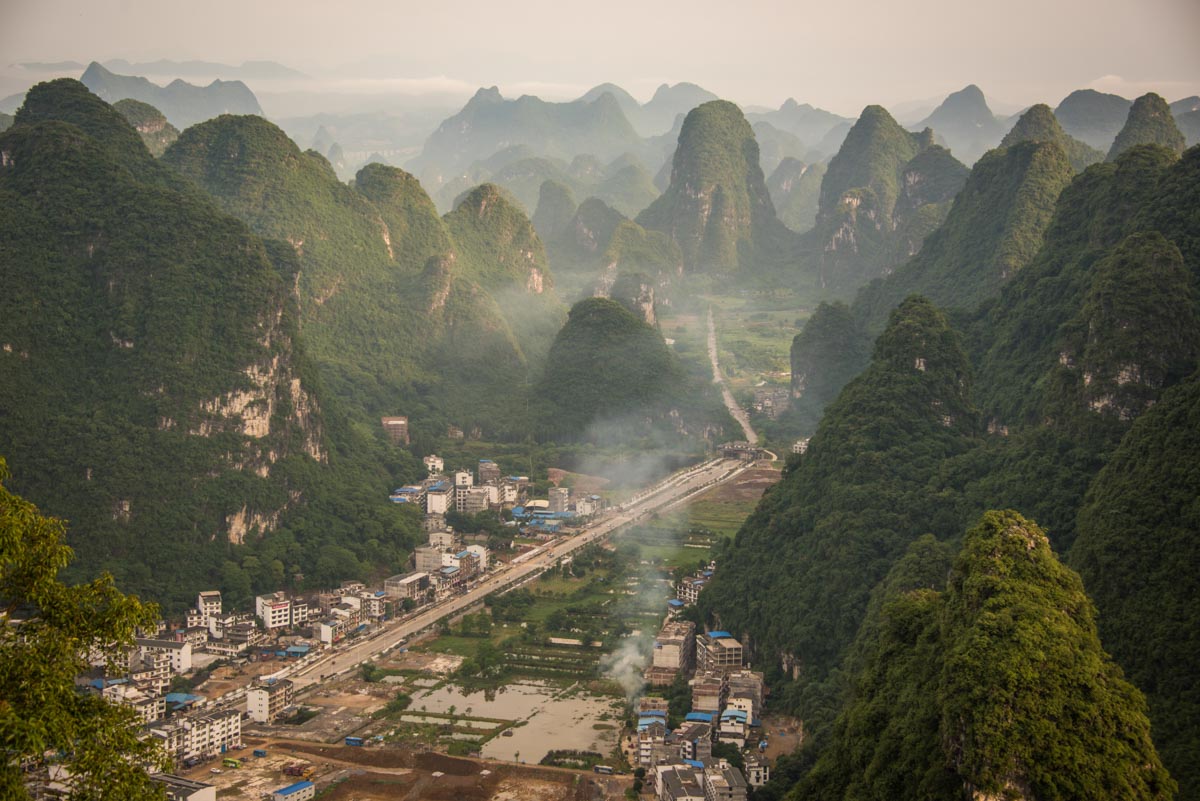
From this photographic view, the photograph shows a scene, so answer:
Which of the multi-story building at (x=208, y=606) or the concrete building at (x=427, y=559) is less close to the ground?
the multi-story building at (x=208, y=606)

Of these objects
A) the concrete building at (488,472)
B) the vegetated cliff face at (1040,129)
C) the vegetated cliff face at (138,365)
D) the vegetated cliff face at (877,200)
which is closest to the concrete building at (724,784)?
the vegetated cliff face at (138,365)

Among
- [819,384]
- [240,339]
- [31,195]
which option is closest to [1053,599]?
[240,339]

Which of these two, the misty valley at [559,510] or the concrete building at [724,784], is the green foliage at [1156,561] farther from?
the concrete building at [724,784]

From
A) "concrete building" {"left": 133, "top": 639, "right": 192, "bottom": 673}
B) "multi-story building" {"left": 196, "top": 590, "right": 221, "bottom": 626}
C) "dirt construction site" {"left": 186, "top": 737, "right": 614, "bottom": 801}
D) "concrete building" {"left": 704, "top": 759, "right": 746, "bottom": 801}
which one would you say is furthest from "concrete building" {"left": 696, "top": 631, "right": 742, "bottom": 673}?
"multi-story building" {"left": 196, "top": 590, "right": 221, "bottom": 626}

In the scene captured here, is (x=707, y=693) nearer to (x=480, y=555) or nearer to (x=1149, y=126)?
(x=480, y=555)

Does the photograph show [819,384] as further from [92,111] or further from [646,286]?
[92,111]

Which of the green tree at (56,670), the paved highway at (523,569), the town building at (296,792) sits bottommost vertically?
the paved highway at (523,569)

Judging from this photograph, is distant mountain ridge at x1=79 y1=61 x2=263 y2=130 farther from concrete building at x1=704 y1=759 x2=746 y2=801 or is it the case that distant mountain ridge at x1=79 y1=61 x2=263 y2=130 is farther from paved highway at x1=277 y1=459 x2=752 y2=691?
concrete building at x1=704 y1=759 x2=746 y2=801
